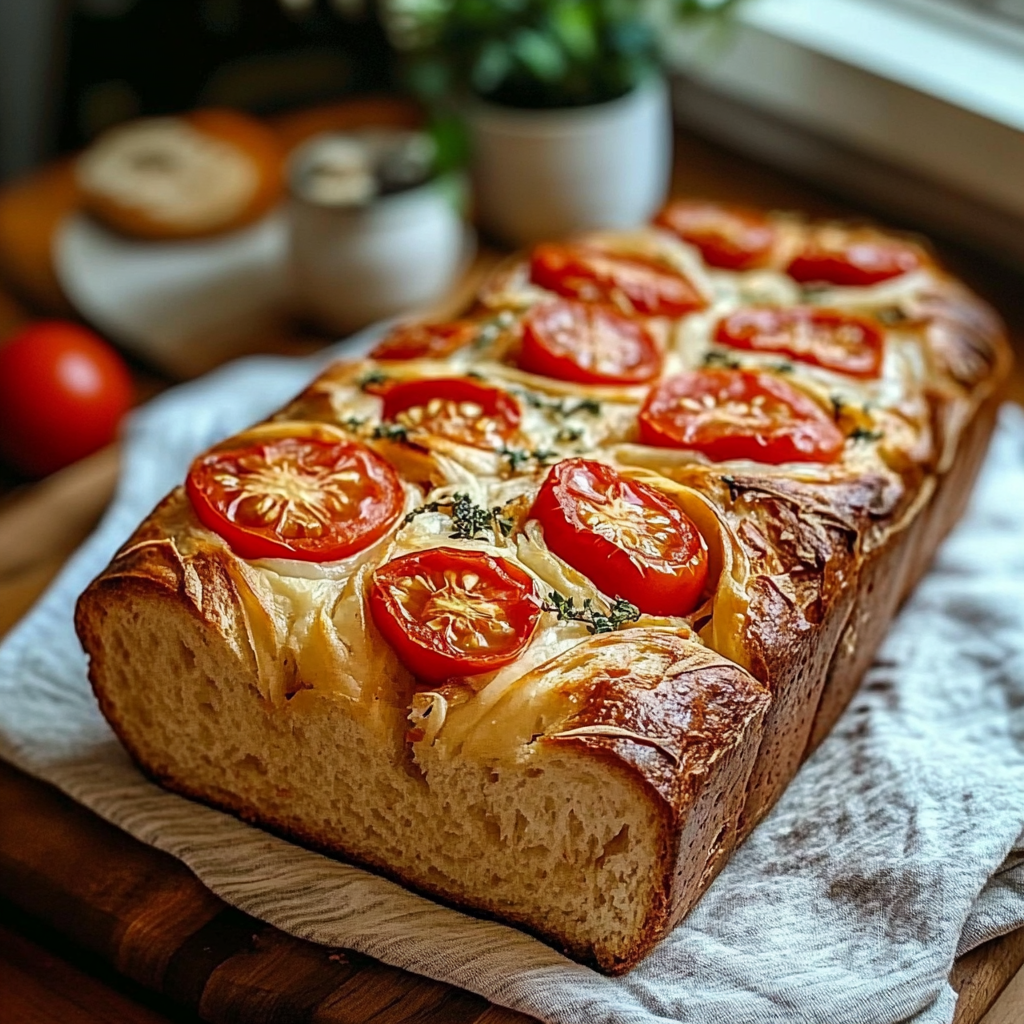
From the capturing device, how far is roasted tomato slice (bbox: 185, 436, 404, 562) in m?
2.62

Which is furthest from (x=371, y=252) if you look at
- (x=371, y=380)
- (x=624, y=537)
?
(x=624, y=537)

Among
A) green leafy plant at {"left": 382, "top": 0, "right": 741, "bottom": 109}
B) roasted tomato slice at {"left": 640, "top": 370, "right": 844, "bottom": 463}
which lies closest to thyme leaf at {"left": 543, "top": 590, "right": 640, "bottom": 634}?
roasted tomato slice at {"left": 640, "top": 370, "right": 844, "bottom": 463}

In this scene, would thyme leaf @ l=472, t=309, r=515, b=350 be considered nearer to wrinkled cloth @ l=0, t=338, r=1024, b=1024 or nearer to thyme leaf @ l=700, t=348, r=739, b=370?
thyme leaf @ l=700, t=348, r=739, b=370

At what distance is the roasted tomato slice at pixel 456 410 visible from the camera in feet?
9.50

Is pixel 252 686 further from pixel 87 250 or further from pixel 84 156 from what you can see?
pixel 84 156

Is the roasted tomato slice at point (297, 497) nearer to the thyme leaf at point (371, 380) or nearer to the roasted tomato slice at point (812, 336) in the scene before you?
Answer: the thyme leaf at point (371, 380)

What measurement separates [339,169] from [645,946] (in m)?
2.45

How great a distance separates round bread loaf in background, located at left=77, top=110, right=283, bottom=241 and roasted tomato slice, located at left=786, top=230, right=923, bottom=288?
181 cm

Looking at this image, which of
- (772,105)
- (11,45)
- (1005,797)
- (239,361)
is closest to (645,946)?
(1005,797)

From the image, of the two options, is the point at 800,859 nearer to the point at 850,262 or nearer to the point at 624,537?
the point at 624,537

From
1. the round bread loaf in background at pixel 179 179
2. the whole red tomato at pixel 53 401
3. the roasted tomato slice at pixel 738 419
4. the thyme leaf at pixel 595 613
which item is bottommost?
the whole red tomato at pixel 53 401

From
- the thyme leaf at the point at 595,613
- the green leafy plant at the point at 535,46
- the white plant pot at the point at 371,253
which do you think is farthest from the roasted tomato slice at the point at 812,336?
the green leafy plant at the point at 535,46

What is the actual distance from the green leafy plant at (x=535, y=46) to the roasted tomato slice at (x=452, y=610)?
6.82 ft

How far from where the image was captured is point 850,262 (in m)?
3.49
